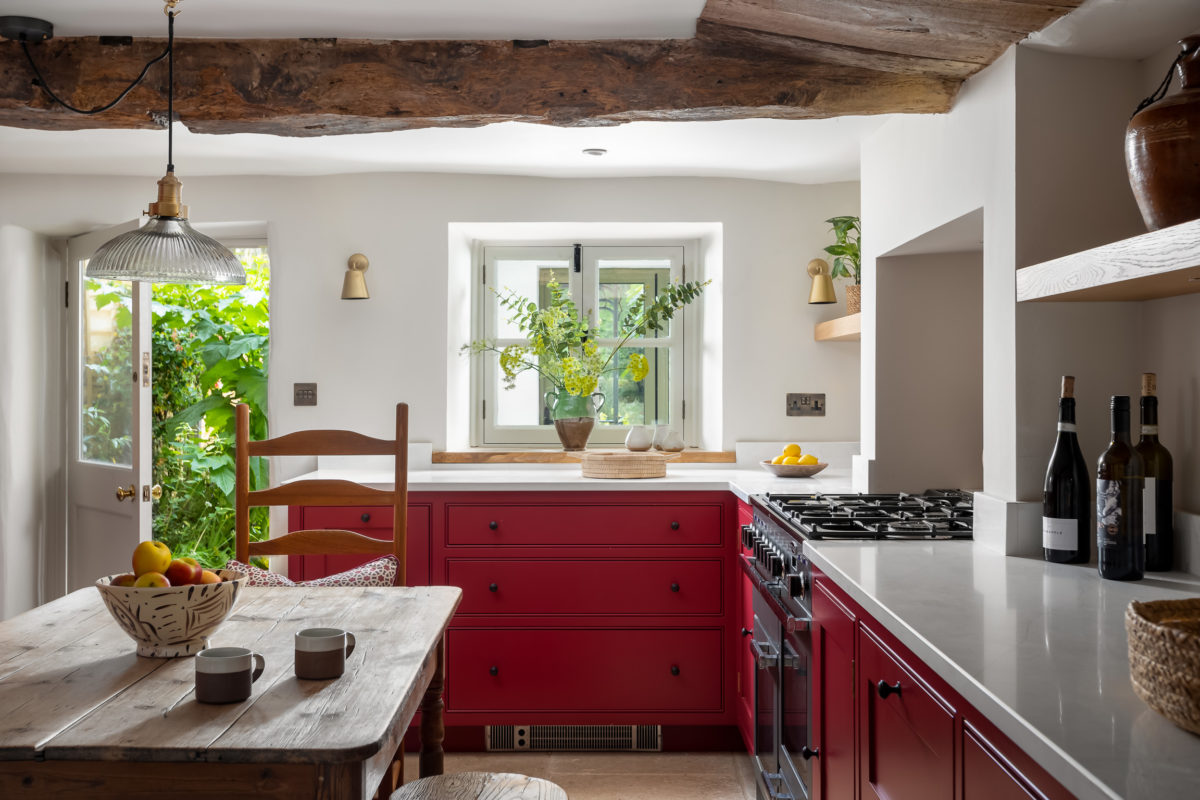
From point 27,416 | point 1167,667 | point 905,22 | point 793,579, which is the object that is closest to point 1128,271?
point 1167,667

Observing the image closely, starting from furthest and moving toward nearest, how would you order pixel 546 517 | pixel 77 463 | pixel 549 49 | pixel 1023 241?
pixel 77 463
pixel 546 517
pixel 549 49
pixel 1023 241

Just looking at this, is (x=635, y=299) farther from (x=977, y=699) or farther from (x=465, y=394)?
(x=977, y=699)

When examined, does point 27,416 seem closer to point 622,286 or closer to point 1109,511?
point 622,286

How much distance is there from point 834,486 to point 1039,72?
1.62m

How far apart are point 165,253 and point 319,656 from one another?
102cm

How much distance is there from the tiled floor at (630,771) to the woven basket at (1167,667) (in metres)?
2.12

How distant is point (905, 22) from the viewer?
2072 millimetres

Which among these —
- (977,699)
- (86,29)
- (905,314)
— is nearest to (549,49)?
(86,29)

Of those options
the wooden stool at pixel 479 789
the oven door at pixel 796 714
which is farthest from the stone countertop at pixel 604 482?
the wooden stool at pixel 479 789

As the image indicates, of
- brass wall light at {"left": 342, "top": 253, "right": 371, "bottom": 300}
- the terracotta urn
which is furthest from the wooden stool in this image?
brass wall light at {"left": 342, "top": 253, "right": 371, "bottom": 300}

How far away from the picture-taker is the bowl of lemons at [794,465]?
3.49m

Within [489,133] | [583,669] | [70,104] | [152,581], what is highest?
[489,133]

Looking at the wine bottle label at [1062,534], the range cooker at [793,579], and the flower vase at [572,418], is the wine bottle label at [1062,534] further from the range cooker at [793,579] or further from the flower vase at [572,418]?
the flower vase at [572,418]

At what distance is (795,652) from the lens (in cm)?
225
